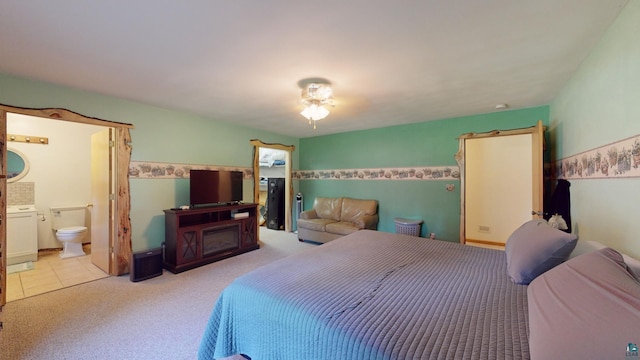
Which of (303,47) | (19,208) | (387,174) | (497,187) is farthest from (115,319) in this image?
(497,187)

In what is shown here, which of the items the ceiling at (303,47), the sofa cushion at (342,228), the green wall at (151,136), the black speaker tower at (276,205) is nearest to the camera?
the ceiling at (303,47)

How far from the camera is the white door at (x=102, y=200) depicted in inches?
128

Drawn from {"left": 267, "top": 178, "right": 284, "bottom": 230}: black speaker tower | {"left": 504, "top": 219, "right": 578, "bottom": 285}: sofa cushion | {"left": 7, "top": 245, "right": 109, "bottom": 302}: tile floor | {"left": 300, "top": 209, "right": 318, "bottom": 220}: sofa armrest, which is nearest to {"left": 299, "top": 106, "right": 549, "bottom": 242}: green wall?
{"left": 300, "top": 209, "right": 318, "bottom": 220}: sofa armrest

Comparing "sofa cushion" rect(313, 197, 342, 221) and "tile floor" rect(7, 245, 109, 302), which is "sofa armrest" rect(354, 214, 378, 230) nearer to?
"sofa cushion" rect(313, 197, 342, 221)

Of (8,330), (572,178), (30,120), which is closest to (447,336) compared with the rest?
(572,178)

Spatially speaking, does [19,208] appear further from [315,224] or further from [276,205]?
[315,224]

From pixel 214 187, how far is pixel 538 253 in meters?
3.92

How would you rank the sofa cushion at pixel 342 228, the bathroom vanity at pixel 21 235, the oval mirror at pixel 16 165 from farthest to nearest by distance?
1. the sofa cushion at pixel 342 228
2. the oval mirror at pixel 16 165
3. the bathroom vanity at pixel 21 235

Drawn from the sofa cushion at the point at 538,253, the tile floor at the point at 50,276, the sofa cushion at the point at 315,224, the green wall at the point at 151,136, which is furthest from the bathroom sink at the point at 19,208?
the sofa cushion at the point at 538,253

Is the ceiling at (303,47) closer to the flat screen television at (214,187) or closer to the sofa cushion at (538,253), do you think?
the flat screen television at (214,187)

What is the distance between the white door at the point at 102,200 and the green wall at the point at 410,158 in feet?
12.4

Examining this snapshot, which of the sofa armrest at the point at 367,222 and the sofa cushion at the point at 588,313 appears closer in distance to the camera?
the sofa cushion at the point at 588,313

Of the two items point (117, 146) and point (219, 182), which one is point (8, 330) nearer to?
point (117, 146)

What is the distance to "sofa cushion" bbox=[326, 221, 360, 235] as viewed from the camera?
4359mm
